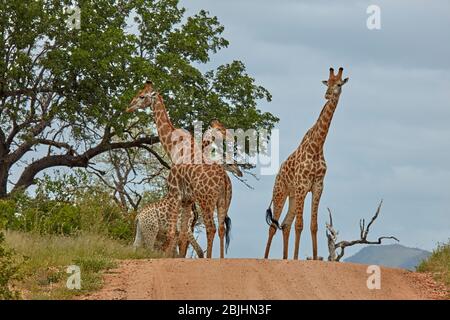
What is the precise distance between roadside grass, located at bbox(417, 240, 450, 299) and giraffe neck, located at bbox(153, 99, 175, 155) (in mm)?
6408

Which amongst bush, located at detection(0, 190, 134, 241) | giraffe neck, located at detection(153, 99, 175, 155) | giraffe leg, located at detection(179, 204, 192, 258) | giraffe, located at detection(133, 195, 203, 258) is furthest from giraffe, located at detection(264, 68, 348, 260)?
bush, located at detection(0, 190, 134, 241)

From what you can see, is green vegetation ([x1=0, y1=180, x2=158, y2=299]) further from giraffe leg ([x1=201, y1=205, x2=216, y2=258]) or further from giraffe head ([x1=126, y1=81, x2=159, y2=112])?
giraffe head ([x1=126, y1=81, x2=159, y2=112])

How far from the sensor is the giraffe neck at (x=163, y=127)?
76.9ft

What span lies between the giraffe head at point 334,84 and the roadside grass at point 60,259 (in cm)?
517

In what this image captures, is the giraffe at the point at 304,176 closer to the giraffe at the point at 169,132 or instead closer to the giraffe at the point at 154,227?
the giraffe at the point at 169,132

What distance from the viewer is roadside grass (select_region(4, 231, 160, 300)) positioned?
1633 cm

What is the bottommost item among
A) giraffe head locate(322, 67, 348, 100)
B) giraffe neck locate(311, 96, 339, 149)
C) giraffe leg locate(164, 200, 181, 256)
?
giraffe leg locate(164, 200, 181, 256)

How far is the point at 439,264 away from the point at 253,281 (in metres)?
5.19

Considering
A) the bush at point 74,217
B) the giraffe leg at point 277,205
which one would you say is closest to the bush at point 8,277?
the bush at point 74,217

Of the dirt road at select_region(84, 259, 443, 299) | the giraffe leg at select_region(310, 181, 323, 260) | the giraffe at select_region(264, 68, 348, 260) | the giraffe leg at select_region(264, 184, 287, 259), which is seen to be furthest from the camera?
the giraffe leg at select_region(264, 184, 287, 259)

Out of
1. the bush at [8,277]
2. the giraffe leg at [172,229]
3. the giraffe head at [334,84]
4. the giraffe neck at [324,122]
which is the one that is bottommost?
the bush at [8,277]

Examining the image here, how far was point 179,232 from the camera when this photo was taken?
23094 millimetres

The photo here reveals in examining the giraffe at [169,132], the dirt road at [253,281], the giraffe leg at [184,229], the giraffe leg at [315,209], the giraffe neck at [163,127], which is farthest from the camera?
the giraffe neck at [163,127]
